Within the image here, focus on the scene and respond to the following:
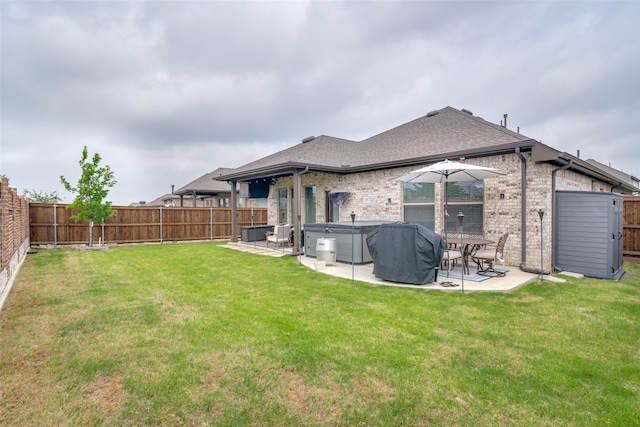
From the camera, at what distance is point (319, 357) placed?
3258 millimetres

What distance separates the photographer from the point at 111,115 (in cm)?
1233

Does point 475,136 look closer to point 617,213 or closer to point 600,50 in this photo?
point 617,213

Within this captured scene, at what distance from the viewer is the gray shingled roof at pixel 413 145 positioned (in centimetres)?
910

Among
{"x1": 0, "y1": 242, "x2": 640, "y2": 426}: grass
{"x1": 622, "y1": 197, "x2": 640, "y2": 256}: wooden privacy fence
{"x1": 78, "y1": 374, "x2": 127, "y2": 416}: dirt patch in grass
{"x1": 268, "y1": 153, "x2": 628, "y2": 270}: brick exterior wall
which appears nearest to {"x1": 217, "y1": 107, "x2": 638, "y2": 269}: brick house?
{"x1": 268, "y1": 153, "x2": 628, "y2": 270}: brick exterior wall

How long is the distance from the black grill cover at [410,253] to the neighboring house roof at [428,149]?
354 cm

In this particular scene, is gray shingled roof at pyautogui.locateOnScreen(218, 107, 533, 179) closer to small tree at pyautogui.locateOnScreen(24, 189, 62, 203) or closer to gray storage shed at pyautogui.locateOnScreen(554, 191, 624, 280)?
gray storage shed at pyautogui.locateOnScreen(554, 191, 624, 280)

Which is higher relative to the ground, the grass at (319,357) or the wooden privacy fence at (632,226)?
the wooden privacy fence at (632,226)

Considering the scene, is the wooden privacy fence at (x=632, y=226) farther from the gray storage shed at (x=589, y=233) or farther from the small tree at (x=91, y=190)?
the small tree at (x=91, y=190)

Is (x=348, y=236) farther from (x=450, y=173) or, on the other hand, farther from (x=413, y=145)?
(x=413, y=145)

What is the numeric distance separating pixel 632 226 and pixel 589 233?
194 inches

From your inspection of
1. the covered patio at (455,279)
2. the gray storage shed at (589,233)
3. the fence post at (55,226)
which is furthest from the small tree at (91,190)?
the gray storage shed at (589,233)

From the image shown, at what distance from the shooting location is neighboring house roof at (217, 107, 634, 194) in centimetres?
801

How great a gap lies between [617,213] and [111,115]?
17205 mm

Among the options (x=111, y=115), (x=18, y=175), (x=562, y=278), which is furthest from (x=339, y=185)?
(x=18, y=175)
